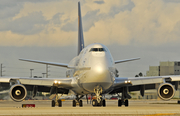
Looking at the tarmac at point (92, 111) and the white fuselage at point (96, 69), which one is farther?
the white fuselage at point (96, 69)

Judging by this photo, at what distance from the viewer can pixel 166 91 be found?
33.8 metres

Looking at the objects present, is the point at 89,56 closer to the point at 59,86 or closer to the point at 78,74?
the point at 78,74

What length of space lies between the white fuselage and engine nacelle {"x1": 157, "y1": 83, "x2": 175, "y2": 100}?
481 cm

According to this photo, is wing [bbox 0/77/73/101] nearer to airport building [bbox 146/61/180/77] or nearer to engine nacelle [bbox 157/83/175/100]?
engine nacelle [bbox 157/83/175/100]

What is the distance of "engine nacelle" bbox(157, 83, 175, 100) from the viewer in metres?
33.7

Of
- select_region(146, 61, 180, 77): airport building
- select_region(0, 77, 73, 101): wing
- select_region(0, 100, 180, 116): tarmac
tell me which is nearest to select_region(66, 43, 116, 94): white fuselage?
select_region(0, 100, 180, 116): tarmac

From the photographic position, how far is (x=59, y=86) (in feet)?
121

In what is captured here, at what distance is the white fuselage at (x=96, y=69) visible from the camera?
30.9 metres

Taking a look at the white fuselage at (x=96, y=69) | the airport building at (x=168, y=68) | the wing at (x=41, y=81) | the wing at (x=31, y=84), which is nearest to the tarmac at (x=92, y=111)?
the wing at (x=31, y=84)

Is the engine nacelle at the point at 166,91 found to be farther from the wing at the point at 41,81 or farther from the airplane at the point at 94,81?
the wing at the point at 41,81

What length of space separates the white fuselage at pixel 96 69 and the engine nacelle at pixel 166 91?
481cm

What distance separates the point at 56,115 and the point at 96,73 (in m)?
10.4

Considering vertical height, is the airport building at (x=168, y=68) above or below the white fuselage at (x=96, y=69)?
above

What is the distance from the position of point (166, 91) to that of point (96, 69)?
726cm
